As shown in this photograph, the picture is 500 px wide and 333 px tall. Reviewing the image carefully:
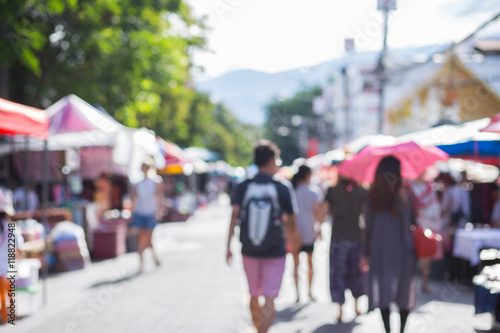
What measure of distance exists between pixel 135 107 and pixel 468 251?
13404 millimetres

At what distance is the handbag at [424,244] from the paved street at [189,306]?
1.42 metres

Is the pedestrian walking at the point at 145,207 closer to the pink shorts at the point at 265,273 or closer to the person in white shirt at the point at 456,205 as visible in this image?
the pink shorts at the point at 265,273

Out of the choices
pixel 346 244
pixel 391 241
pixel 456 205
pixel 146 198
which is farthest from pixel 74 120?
pixel 456 205

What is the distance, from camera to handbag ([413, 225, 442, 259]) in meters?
5.97

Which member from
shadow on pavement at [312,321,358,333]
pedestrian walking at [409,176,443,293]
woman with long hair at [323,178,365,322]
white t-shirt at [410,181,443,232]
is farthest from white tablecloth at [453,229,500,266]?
shadow on pavement at [312,321,358,333]

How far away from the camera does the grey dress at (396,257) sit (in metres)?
6.04

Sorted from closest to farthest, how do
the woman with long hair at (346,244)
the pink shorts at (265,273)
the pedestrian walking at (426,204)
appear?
the pink shorts at (265,273) < the woman with long hair at (346,244) < the pedestrian walking at (426,204)

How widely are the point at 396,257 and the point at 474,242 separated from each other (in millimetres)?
4023

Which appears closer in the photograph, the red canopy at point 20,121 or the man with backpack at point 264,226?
the man with backpack at point 264,226

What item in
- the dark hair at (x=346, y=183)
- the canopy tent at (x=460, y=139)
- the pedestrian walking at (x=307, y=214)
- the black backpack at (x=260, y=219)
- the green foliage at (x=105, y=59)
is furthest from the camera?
the green foliage at (x=105, y=59)

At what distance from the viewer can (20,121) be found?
7.02 m

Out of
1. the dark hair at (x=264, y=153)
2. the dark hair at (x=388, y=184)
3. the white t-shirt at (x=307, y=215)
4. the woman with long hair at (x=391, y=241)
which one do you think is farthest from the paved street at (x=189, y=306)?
the dark hair at (x=264, y=153)

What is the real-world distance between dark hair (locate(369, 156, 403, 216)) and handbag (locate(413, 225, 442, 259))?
330 millimetres

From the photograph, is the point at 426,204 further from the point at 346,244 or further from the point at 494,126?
the point at 494,126
